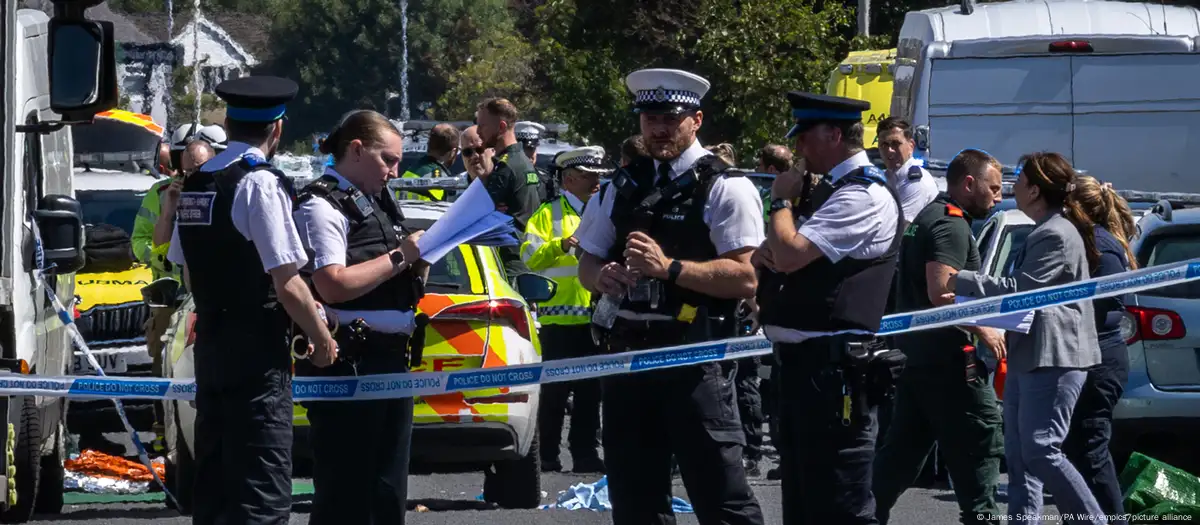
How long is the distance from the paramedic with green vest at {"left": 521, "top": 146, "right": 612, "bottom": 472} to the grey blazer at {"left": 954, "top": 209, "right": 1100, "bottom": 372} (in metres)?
3.40

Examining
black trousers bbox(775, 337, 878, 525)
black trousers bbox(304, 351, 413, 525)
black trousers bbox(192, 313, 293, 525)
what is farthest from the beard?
black trousers bbox(192, 313, 293, 525)

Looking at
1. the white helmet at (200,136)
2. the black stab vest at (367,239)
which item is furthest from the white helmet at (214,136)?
the black stab vest at (367,239)

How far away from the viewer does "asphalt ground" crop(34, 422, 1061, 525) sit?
28.7ft

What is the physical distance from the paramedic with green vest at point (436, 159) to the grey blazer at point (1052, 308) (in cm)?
584

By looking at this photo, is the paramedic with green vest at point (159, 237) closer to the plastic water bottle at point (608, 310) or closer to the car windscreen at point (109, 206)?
the car windscreen at point (109, 206)

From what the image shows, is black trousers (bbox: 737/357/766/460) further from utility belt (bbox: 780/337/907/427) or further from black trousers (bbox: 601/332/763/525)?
utility belt (bbox: 780/337/907/427)

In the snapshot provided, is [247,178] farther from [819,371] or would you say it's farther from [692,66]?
[692,66]

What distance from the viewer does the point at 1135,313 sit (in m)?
9.01

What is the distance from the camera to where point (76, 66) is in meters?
6.75

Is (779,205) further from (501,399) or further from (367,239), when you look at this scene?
(501,399)

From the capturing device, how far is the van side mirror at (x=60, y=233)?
7.91 metres

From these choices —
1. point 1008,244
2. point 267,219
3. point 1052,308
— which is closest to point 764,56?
point 1008,244

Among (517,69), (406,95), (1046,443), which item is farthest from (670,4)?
(406,95)

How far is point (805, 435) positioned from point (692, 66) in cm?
1945
